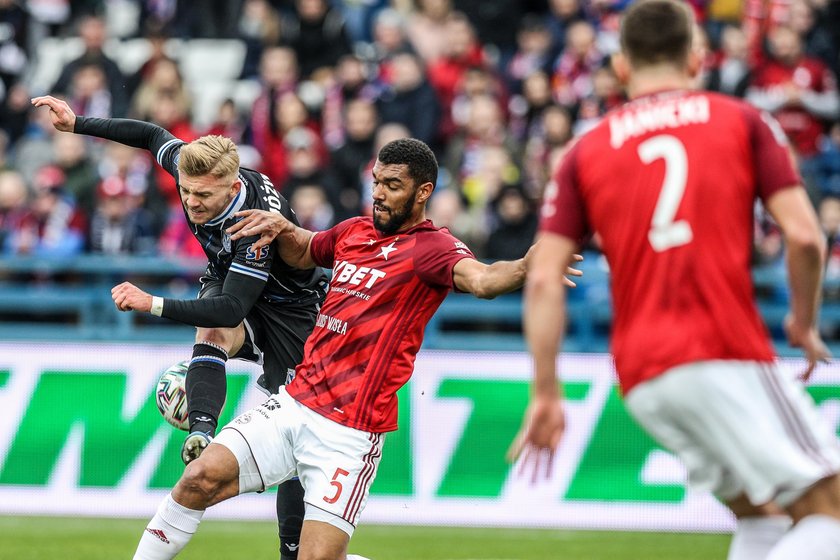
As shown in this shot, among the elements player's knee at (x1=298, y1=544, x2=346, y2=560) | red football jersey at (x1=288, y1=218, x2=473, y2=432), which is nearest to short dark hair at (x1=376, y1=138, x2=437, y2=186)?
red football jersey at (x1=288, y1=218, x2=473, y2=432)

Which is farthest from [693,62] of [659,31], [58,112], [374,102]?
[374,102]

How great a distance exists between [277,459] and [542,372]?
7.69 ft

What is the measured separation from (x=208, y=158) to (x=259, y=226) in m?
0.43

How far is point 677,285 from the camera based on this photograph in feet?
14.3

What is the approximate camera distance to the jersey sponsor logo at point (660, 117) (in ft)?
14.5

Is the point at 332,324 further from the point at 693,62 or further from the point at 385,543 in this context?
the point at 385,543

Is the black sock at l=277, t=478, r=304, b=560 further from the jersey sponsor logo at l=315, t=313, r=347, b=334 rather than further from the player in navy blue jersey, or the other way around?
the jersey sponsor logo at l=315, t=313, r=347, b=334

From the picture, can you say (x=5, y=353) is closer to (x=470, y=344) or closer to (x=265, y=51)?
(x=470, y=344)

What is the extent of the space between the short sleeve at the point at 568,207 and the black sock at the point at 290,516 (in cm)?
311

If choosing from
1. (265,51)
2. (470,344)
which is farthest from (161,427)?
(265,51)

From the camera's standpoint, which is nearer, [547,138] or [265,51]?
[547,138]

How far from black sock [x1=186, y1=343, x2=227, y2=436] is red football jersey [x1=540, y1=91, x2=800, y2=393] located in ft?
9.82

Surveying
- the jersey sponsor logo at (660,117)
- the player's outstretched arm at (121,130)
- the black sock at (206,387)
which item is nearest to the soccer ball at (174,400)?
the black sock at (206,387)

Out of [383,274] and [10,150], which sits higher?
[383,274]
